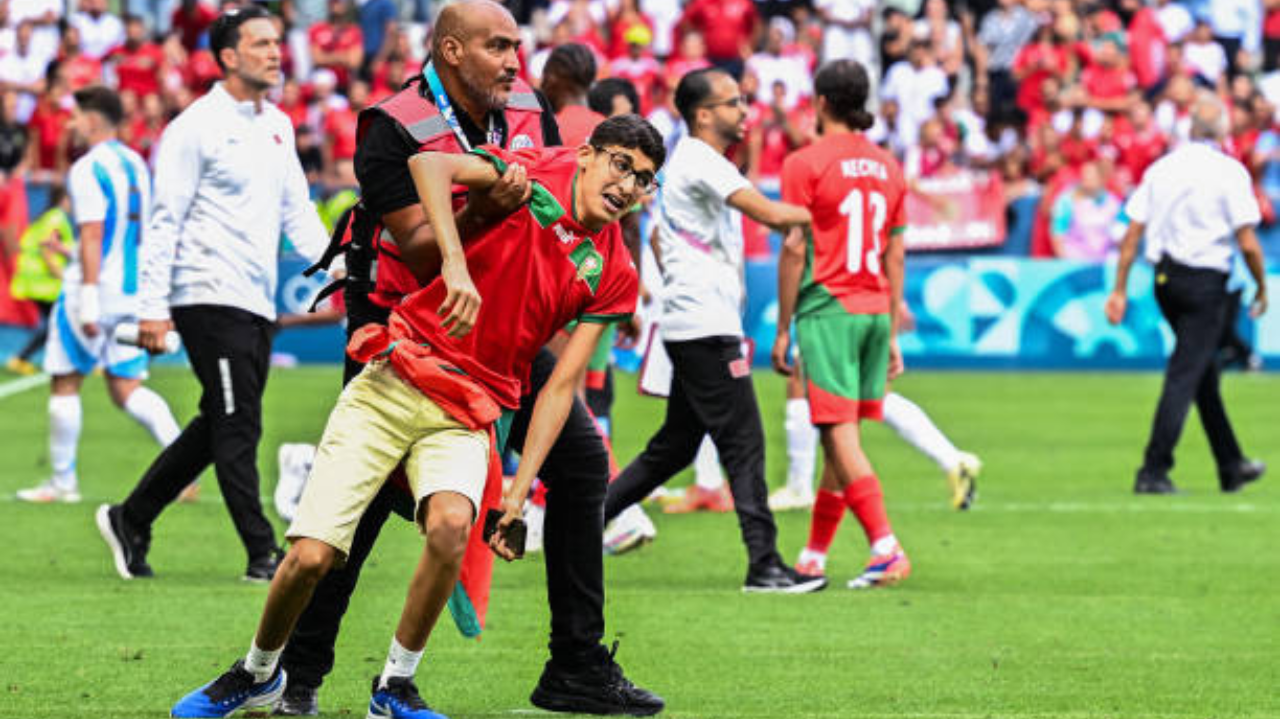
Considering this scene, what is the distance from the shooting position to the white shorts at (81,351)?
12.1 meters

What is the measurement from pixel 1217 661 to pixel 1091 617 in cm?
100

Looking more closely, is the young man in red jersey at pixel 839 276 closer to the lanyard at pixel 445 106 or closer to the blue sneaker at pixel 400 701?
the lanyard at pixel 445 106

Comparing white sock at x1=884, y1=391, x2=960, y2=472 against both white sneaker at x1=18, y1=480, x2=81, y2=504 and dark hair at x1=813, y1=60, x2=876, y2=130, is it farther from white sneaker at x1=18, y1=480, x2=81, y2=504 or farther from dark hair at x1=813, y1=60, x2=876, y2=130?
white sneaker at x1=18, y1=480, x2=81, y2=504

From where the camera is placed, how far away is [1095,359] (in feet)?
73.7

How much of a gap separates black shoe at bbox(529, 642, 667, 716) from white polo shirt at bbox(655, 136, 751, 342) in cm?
317

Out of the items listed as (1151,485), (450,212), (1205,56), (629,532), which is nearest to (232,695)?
(450,212)

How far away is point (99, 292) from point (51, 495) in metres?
1.34

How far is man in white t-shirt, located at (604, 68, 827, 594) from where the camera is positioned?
9.41 meters

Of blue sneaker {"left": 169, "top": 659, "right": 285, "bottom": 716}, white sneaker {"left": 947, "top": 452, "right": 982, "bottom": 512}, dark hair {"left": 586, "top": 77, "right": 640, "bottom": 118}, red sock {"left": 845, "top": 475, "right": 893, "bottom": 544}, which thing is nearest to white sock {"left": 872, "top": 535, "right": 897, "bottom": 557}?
red sock {"left": 845, "top": 475, "right": 893, "bottom": 544}

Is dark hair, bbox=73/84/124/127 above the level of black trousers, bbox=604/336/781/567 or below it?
above

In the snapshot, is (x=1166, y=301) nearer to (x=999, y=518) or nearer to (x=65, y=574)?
(x=999, y=518)

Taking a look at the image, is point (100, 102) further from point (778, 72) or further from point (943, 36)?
point (943, 36)

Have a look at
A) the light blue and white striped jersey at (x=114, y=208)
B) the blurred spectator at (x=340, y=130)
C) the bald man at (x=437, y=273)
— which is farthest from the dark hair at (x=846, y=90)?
the blurred spectator at (x=340, y=130)

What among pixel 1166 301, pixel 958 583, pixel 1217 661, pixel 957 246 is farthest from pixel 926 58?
pixel 1217 661
